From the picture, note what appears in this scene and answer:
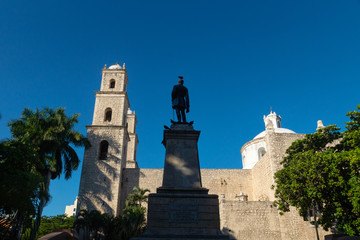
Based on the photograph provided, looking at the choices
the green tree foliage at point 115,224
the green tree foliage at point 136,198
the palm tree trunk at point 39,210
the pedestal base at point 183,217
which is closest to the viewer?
the pedestal base at point 183,217

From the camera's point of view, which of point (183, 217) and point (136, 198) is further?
point (136, 198)

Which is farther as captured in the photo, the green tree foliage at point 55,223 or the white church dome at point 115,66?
the white church dome at point 115,66

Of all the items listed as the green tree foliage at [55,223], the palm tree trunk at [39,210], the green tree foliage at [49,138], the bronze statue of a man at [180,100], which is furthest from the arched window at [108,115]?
the bronze statue of a man at [180,100]

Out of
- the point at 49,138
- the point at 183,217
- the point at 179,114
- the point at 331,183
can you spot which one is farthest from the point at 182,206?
the point at 49,138

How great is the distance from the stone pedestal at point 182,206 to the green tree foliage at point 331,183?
8238 mm

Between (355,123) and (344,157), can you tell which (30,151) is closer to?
(344,157)

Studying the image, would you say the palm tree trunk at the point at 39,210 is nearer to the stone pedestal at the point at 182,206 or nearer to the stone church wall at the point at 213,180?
the stone pedestal at the point at 182,206

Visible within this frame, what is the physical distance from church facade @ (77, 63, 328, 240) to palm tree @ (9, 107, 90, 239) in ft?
17.6

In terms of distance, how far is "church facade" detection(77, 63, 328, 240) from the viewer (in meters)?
22.0

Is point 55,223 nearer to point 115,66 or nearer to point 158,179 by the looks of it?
point 158,179

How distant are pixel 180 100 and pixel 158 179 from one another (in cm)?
1954

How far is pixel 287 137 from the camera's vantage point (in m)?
25.2

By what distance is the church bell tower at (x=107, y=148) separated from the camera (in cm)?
2461

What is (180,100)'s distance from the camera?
9.62m
